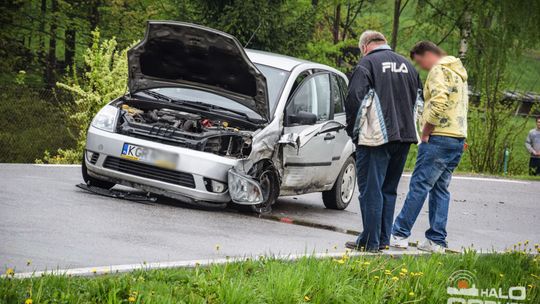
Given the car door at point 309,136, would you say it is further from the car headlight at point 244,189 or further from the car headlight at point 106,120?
the car headlight at point 106,120

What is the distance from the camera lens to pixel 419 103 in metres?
8.84

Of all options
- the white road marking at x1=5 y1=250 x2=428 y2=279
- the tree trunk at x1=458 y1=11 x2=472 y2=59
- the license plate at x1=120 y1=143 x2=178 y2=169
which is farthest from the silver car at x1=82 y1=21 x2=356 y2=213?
the tree trunk at x1=458 y1=11 x2=472 y2=59

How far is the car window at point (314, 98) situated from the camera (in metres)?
11.3

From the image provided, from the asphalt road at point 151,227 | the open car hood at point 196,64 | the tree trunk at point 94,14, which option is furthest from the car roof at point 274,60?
the tree trunk at point 94,14

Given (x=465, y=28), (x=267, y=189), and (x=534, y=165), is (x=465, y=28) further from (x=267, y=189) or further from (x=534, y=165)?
(x=267, y=189)

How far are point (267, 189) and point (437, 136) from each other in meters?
2.51

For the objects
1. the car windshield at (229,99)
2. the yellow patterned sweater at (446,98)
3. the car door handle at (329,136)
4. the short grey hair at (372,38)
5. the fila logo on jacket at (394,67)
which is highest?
the short grey hair at (372,38)

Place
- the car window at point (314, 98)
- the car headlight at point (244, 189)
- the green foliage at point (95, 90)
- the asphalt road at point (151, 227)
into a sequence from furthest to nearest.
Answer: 1. the green foliage at point (95, 90)
2. the car window at point (314, 98)
3. the car headlight at point (244, 189)
4. the asphalt road at point (151, 227)

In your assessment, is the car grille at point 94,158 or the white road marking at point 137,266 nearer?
the white road marking at point 137,266

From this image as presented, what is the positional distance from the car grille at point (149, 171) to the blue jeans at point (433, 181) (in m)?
2.38

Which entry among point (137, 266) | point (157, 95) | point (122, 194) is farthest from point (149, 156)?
point (137, 266)

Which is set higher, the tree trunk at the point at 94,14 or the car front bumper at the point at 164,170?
the tree trunk at the point at 94,14

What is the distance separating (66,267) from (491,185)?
41.4 feet

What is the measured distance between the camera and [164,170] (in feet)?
33.5
